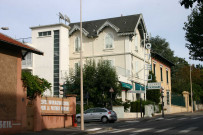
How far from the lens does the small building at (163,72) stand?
47781 millimetres

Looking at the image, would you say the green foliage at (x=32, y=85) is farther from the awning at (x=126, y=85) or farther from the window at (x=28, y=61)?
the window at (x=28, y=61)

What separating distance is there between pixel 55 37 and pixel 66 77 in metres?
6.16

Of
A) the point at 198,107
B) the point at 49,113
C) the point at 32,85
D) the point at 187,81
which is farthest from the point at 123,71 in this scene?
the point at 187,81

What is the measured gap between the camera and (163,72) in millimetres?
53281

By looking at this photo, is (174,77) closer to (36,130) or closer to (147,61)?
(147,61)

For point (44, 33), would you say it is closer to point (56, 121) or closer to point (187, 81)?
point (56, 121)

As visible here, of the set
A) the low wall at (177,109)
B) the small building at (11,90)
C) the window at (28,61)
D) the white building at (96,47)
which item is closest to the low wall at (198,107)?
the low wall at (177,109)

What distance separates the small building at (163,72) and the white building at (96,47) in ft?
21.1

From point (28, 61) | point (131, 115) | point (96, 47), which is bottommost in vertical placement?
point (131, 115)

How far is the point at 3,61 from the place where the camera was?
57.6ft

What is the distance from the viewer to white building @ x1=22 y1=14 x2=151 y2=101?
38.9 metres

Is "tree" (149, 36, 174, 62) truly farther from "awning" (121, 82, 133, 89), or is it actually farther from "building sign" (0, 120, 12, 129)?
"building sign" (0, 120, 12, 129)

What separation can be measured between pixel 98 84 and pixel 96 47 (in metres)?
8.70

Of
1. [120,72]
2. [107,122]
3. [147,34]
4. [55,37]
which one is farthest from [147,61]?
[107,122]
